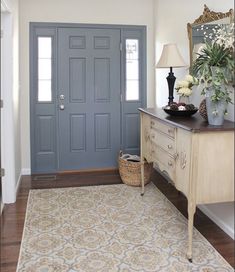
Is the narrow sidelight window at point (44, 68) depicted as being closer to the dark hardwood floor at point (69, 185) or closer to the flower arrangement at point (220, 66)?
the dark hardwood floor at point (69, 185)

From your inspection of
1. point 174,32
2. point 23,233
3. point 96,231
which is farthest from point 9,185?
point 174,32

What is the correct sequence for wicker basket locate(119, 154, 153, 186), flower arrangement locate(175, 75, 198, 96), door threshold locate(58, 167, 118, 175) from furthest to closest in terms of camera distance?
door threshold locate(58, 167, 118, 175) < wicker basket locate(119, 154, 153, 186) < flower arrangement locate(175, 75, 198, 96)

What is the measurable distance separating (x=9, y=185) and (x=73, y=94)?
5.16 ft

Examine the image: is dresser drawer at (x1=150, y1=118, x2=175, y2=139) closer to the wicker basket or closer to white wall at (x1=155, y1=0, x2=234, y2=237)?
white wall at (x1=155, y1=0, x2=234, y2=237)

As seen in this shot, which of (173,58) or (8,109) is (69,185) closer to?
(8,109)

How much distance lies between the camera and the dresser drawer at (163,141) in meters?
2.71

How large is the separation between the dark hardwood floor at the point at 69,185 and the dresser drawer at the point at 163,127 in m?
0.82

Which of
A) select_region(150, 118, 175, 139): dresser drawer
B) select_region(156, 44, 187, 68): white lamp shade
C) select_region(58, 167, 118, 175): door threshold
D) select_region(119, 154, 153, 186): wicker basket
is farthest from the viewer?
select_region(58, 167, 118, 175): door threshold

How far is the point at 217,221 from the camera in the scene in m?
2.96

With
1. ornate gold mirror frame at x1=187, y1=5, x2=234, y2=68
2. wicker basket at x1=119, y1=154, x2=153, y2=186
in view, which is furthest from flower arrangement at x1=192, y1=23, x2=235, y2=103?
wicker basket at x1=119, y1=154, x2=153, y2=186

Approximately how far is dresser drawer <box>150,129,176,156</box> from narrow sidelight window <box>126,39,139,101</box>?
157cm

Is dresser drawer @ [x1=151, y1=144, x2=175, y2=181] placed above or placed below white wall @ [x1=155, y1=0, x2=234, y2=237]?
below

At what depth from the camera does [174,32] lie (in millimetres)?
3891

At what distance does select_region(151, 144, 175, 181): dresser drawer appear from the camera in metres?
2.72
